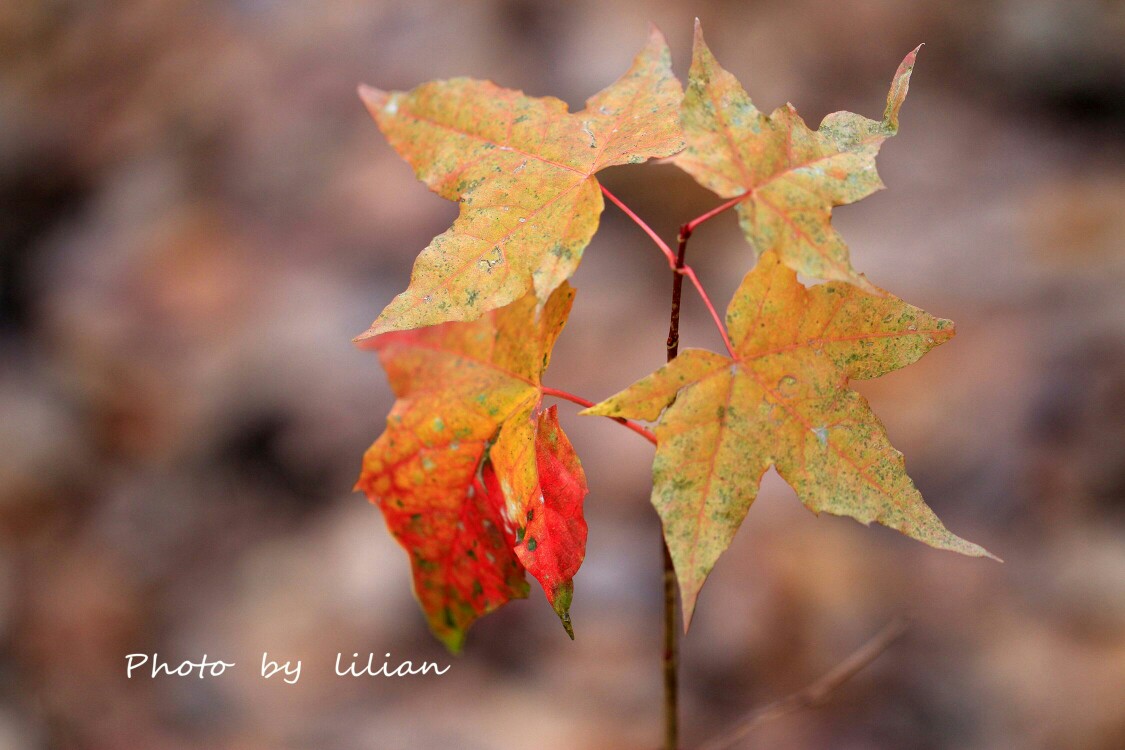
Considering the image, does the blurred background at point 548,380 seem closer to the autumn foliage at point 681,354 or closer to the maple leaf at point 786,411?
the autumn foliage at point 681,354

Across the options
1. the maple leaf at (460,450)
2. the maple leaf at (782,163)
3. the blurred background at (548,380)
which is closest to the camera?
the maple leaf at (782,163)

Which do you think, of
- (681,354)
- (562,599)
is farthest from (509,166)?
(562,599)

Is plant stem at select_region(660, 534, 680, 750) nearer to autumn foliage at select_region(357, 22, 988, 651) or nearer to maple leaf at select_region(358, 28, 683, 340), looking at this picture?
autumn foliage at select_region(357, 22, 988, 651)

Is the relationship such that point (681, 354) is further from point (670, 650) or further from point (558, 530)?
point (670, 650)

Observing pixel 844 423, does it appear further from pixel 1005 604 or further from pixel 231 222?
pixel 231 222

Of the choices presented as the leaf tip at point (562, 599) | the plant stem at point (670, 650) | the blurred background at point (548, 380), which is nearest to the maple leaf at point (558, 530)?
the leaf tip at point (562, 599)

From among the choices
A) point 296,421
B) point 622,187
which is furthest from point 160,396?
point 622,187
